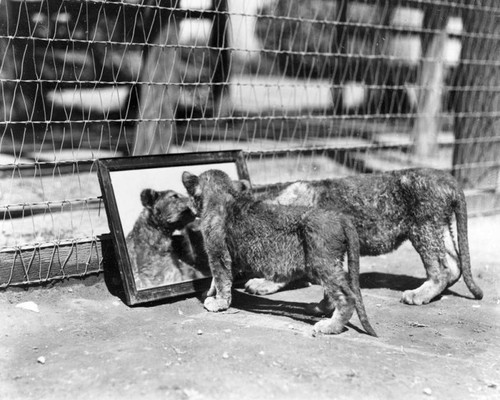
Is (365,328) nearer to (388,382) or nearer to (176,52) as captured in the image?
(388,382)

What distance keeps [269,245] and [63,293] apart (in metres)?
1.80

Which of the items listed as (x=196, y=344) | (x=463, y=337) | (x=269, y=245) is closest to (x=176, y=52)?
(x=269, y=245)

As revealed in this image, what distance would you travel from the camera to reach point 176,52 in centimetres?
601

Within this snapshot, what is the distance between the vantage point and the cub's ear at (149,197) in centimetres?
536

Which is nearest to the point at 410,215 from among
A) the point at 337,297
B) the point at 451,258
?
the point at 451,258

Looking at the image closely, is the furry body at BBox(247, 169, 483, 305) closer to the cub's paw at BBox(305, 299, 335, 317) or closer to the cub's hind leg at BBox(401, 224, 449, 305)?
the cub's hind leg at BBox(401, 224, 449, 305)

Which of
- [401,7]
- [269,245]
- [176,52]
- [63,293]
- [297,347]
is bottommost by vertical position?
[63,293]

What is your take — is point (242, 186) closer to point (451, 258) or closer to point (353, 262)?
point (353, 262)

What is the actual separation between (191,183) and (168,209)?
42 cm

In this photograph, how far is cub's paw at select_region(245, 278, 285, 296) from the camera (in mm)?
5586

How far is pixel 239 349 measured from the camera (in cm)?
408

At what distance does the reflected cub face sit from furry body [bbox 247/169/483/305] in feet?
2.74

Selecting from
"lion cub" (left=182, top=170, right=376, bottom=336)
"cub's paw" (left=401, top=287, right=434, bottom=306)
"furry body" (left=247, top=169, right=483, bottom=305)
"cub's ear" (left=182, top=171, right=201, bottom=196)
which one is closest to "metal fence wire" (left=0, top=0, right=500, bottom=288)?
"cub's ear" (left=182, top=171, right=201, bottom=196)

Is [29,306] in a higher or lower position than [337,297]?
lower
